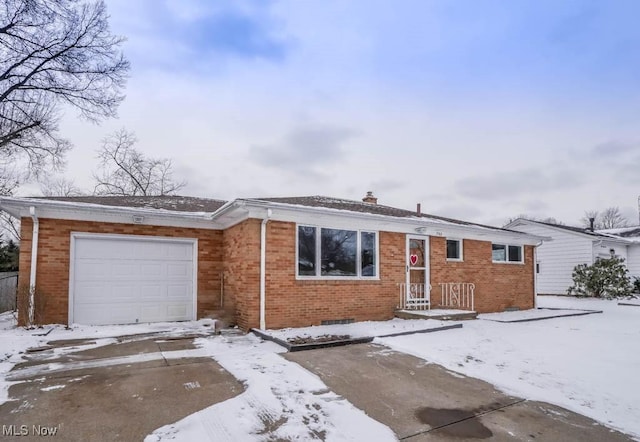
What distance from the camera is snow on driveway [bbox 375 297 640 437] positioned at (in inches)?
165

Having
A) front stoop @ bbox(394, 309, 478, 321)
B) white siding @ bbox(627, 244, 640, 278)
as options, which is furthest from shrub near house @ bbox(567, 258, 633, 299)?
front stoop @ bbox(394, 309, 478, 321)

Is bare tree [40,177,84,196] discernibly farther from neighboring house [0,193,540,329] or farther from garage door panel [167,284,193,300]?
garage door panel [167,284,193,300]

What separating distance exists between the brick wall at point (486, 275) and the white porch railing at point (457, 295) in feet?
0.50

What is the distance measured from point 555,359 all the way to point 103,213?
9.67 meters

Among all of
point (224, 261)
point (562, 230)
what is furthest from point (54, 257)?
point (562, 230)

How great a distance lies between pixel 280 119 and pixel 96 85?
7.13 m

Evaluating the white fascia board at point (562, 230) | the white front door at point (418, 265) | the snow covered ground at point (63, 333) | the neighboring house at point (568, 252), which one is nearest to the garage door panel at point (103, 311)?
the snow covered ground at point (63, 333)

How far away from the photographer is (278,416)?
363 cm

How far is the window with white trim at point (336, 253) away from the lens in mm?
8711

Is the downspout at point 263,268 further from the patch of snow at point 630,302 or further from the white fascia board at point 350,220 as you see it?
the patch of snow at point 630,302

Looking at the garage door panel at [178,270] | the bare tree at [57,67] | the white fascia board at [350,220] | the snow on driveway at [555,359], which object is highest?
the bare tree at [57,67]

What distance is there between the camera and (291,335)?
7402 mm

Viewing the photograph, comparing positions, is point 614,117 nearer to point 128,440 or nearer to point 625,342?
point 625,342

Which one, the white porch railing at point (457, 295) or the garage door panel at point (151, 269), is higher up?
the garage door panel at point (151, 269)
